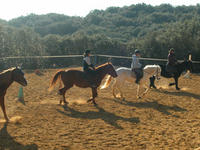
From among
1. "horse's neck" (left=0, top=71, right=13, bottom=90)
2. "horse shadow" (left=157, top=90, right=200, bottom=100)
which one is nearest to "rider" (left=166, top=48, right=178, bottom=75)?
"horse shadow" (left=157, top=90, right=200, bottom=100)

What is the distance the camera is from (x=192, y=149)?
5.19 meters

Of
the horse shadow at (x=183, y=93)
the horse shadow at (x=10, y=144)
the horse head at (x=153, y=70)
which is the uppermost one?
the horse head at (x=153, y=70)

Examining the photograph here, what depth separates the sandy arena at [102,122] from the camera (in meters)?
5.45

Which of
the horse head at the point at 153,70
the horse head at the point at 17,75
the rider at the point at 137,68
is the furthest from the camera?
the horse head at the point at 153,70

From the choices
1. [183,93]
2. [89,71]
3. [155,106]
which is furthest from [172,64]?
[89,71]

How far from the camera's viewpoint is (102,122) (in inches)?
274

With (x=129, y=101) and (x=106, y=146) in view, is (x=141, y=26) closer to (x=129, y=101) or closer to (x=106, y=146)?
(x=129, y=101)

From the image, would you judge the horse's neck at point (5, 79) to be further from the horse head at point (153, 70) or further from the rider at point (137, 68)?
the horse head at point (153, 70)

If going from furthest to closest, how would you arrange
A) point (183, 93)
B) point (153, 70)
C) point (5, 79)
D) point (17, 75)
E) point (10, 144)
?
point (153, 70) < point (183, 93) < point (17, 75) < point (5, 79) < point (10, 144)

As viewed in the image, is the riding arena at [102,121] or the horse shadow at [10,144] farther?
the riding arena at [102,121]

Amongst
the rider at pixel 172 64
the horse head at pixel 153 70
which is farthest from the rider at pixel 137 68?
the rider at pixel 172 64

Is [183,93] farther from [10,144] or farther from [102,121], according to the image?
[10,144]

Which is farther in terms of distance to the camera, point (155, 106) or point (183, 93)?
point (183, 93)

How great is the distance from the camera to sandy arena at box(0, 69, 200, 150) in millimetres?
5445
